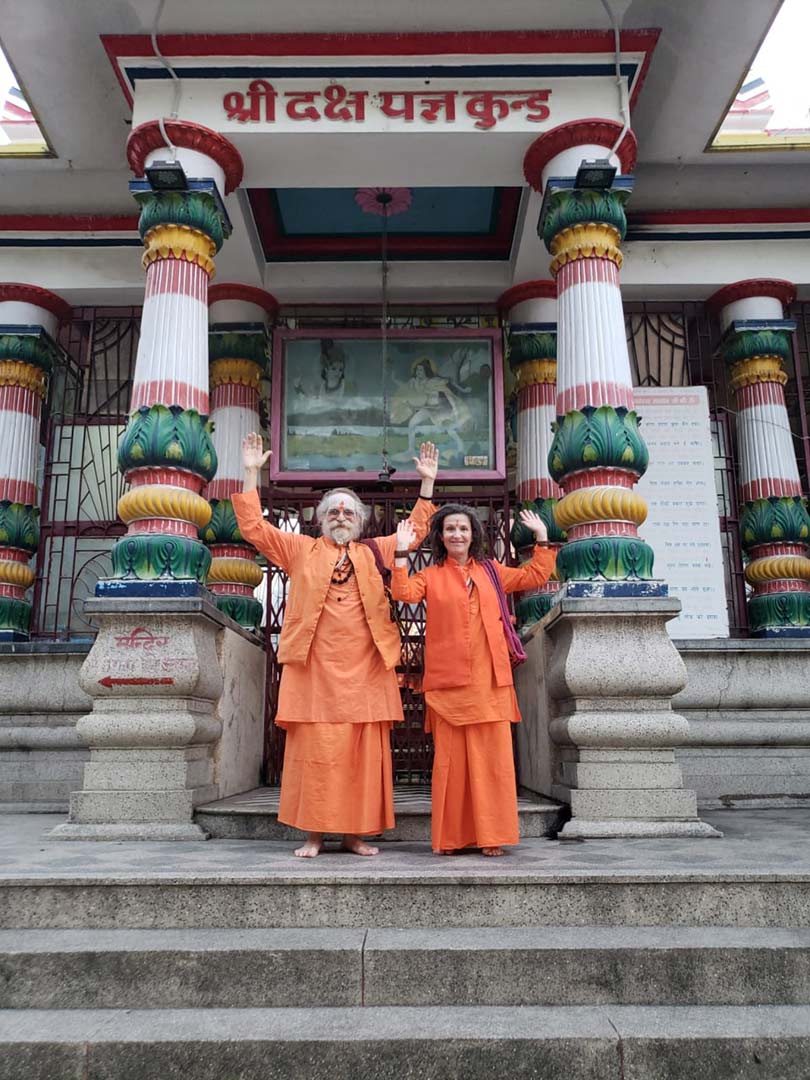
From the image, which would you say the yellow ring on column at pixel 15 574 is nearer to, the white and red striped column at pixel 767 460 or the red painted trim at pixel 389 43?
the red painted trim at pixel 389 43

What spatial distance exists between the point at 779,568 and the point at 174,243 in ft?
18.7

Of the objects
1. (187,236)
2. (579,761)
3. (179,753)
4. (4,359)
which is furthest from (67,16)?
(579,761)

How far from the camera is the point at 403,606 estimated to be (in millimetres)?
8234

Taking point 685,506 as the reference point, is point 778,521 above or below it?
below

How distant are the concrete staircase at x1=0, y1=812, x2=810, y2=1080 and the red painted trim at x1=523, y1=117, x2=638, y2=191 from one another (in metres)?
4.82

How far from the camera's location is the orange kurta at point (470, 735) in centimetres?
437

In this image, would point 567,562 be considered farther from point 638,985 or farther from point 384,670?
point 638,985

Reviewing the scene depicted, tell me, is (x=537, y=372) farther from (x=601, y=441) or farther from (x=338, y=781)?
(x=338, y=781)

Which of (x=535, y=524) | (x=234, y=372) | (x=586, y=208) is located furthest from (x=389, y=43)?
(x=535, y=524)

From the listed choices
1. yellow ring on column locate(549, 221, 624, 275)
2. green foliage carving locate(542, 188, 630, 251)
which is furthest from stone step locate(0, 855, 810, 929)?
green foliage carving locate(542, 188, 630, 251)

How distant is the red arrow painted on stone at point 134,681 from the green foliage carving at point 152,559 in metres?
0.66

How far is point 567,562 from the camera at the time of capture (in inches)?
230

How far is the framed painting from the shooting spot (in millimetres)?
8399

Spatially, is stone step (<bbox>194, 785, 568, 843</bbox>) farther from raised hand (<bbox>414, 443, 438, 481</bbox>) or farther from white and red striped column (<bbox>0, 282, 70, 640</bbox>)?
white and red striped column (<bbox>0, 282, 70, 640</bbox>)
